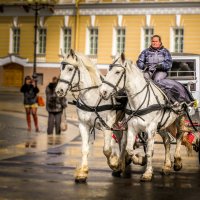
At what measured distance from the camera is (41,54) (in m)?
56.0

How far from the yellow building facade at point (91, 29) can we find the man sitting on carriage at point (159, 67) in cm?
3675

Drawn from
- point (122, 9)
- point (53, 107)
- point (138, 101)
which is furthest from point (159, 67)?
point (122, 9)

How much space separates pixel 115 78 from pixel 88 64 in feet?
2.39

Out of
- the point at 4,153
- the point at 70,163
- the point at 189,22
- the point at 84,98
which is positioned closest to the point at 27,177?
the point at 84,98

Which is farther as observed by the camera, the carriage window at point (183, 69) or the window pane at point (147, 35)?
the window pane at point (147, 35)

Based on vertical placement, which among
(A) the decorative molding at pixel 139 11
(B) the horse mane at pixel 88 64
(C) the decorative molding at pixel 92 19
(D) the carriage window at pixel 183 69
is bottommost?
(B) the horse mane at pixel 88 64

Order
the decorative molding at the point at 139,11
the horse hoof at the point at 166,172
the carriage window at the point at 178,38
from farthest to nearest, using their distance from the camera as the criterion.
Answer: the carriage window at the point at 178,38 < the decorative molding at the point at 139,11 < the horse hoof at the point at 166,172

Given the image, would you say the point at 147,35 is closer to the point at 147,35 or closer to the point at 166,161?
the point at 147,35

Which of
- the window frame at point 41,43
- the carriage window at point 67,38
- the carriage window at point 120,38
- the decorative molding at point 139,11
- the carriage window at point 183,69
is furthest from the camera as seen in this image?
the window frame at point 41,43

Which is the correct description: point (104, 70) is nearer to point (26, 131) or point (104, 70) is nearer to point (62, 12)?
point (62, 12)

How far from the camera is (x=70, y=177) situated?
12.5 m

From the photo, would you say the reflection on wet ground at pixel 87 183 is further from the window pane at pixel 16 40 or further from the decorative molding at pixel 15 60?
the window pane at pixel 16 40

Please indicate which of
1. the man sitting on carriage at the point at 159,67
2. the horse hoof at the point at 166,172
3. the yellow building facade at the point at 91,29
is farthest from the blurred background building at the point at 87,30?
the horse hoof at the point at 166,172

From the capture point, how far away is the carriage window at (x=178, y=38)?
5159cm
